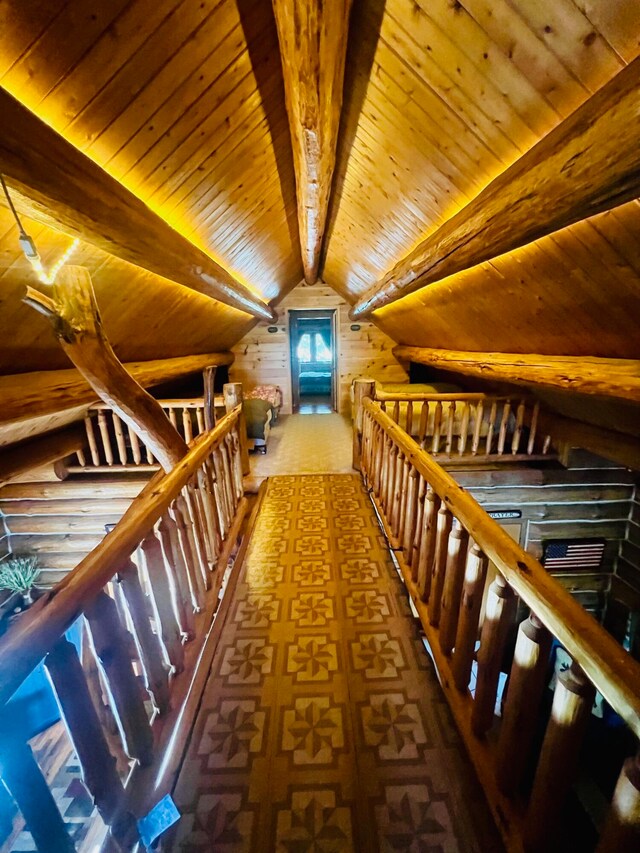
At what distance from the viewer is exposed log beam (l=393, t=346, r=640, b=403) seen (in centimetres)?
214

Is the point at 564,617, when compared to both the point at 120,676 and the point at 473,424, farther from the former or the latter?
the point at 473,424

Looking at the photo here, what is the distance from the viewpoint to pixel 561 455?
4098 millimetres

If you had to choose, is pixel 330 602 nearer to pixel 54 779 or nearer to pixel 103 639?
pixel 103 639

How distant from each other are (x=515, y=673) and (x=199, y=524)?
164cm

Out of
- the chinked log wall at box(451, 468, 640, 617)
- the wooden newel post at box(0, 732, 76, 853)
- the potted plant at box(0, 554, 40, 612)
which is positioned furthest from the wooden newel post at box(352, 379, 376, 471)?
the potted plant at box(0, 554, 40, 612)

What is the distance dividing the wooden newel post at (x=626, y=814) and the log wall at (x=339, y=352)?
23.1 feet

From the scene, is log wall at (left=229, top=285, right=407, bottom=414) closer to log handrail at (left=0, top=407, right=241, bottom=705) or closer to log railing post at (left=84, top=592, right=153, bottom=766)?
log handrail at (left=0, top=407, right=241, bottom=705)

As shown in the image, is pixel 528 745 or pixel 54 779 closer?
pixel 528 745

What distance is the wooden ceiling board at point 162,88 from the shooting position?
116 cm

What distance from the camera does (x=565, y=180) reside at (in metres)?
1.27

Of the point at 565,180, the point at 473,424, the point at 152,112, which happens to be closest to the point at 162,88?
the point at 152,112

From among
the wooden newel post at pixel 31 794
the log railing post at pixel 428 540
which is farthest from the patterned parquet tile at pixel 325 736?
the wooden newel post at pixel 31 794

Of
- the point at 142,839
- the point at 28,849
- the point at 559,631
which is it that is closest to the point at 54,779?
the point at 28,849

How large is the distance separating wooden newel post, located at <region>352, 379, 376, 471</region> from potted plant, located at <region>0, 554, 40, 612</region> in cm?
403
